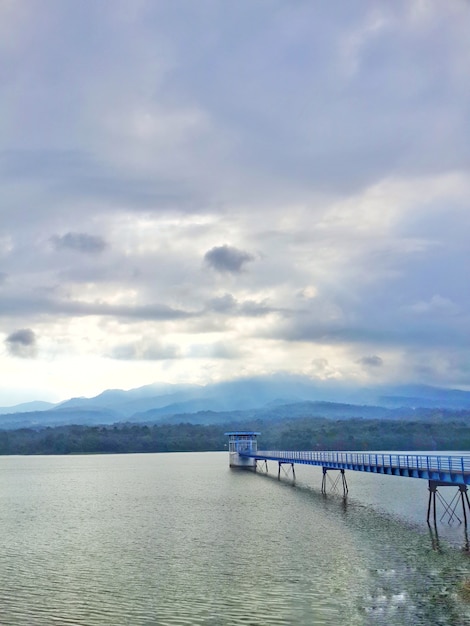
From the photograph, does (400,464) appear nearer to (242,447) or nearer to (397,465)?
(397,465)

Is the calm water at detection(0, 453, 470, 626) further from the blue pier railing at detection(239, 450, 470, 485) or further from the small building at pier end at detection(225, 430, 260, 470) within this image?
the small building at pier end at detection(225, 430, 260, 470)

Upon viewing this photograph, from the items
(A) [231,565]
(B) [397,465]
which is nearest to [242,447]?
(B) [397,465]

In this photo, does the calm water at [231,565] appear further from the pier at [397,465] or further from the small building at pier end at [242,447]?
the small building at pier end at [242,447]

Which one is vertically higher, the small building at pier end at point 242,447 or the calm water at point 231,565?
the small building at pier end at point 242,447

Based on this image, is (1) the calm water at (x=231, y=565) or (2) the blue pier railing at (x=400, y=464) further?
(2) the blue pier railing at (x=400, y=464)

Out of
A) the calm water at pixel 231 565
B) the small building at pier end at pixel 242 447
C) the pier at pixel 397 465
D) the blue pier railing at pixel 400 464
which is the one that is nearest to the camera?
the calm water at pixel 231 565

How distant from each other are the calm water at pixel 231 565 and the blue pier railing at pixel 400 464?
4.84 metres

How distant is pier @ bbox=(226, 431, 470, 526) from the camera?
6141 centimetres

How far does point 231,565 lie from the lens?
45.3 meters

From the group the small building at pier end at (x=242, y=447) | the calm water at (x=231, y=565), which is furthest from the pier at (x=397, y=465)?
the calm water at (x=231, y=565)

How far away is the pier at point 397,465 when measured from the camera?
61.4 metres

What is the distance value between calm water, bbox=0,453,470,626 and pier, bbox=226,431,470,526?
13.2 ft

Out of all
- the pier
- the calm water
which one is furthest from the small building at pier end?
the calm water

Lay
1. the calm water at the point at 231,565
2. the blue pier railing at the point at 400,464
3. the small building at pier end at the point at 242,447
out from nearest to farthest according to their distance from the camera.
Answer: the calm water at the point at 231,565 < the blue pier railing at the point at 400,464 < the small building at pier end at the point at 242,447
